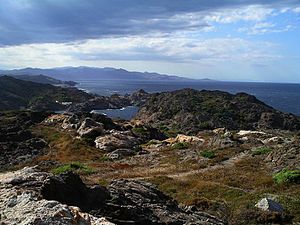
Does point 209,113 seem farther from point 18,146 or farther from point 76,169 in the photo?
point 76,169

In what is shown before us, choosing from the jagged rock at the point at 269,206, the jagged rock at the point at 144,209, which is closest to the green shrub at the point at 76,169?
the jagged rock at the point at 144,209

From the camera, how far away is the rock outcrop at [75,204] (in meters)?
13.4

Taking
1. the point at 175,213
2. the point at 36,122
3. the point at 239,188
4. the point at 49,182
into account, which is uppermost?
the point at 49,182

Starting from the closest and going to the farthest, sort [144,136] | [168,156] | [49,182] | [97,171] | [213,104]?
[49,182], [97,171], [168,156], [144,136], [213,104]

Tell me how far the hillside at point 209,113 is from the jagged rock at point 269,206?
8137cm

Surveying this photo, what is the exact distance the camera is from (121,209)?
57.0 ft

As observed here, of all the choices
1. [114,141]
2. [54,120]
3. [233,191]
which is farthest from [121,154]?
[54,120]

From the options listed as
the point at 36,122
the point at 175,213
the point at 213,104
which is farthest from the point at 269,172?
the point at 213,104

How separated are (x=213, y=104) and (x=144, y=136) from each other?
228ft

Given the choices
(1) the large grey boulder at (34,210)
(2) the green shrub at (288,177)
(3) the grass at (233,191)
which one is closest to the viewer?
(1) the large grey boulder at (34,210)

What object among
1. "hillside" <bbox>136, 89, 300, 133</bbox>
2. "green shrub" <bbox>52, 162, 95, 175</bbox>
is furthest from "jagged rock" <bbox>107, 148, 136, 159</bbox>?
"hillside" <bbox>136, 89, 300, 133</bbox>

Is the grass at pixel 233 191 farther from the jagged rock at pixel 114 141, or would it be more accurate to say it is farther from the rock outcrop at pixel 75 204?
the jagged rock at pixel 114 141

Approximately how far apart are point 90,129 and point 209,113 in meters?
65.0

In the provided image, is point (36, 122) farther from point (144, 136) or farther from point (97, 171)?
A: point (97, 171)
